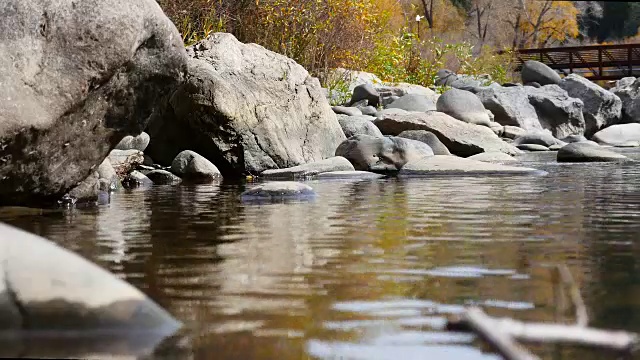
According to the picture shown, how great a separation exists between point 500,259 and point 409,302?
3.71ft

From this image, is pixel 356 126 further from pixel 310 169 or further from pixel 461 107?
pixel 461 107

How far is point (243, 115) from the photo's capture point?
1181 cm

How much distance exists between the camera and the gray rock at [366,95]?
18781mm

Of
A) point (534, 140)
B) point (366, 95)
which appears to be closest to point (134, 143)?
point (366, 95)

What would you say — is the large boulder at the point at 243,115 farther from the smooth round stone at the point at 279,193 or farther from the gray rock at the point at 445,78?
the gray rock at the point at 445,78

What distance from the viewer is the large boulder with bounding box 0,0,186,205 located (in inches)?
248

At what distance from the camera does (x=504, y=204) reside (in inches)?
287

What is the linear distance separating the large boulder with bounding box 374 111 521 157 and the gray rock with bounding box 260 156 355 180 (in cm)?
334

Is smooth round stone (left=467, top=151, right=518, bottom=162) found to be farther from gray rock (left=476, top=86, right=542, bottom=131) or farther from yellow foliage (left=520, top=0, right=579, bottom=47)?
yellow foliage (left=520, top=0, right=579, bottom=47)

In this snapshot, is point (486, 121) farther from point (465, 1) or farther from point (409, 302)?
point (465, 1)

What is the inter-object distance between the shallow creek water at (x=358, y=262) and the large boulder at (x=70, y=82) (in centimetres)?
33

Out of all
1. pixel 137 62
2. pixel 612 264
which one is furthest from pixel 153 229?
pixel 612 264

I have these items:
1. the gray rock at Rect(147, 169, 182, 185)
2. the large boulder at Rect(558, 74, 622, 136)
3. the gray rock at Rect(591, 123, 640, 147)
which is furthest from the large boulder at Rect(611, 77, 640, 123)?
the gray rock at Rect(147, 169, 182, 185)

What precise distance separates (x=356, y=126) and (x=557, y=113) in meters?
10.0
